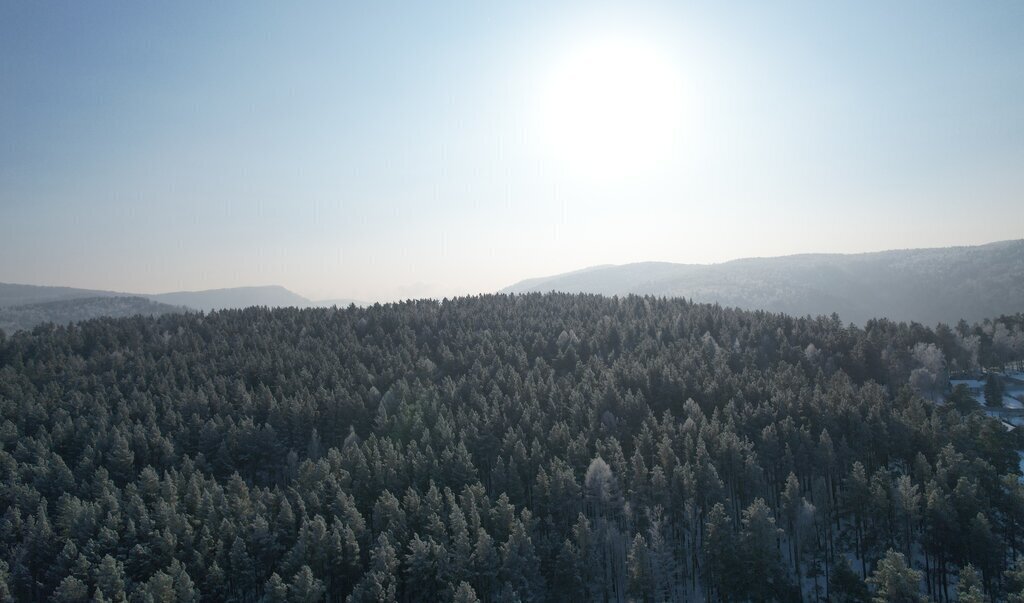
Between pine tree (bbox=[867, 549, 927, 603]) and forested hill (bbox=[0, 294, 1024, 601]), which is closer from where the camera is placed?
pine tree (bbox=[867, 549, 927, 603])

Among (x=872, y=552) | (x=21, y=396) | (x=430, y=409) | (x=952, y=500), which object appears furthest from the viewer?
(x=21, y=396)

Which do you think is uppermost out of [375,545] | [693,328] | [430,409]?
[693,328]

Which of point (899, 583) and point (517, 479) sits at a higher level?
point (517, 479)

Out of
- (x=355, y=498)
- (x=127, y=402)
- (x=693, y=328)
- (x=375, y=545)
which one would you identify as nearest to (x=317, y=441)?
(x=355, y=498)

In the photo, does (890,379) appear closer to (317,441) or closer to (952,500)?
(952,500)

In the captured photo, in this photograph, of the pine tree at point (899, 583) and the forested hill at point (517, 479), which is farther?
the forested hill at point (517, 479)

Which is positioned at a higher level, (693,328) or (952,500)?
(693,328)

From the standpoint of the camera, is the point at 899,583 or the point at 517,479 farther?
the point at 517,479

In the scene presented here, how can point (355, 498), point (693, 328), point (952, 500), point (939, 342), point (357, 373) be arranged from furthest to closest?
point (693, 328) → point (939, 342) → point (357, 373) → point (355, 498) → point (952, 500)
